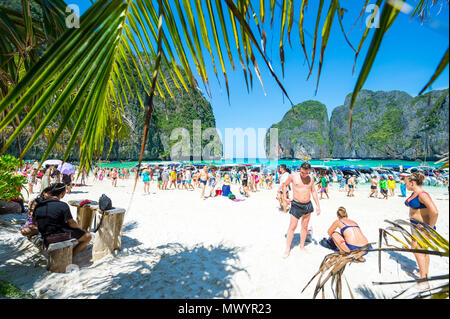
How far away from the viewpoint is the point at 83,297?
7.41ft

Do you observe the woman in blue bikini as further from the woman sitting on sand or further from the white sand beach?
the woman sitting on sand

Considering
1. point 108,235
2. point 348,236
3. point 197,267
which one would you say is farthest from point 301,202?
point 108,235

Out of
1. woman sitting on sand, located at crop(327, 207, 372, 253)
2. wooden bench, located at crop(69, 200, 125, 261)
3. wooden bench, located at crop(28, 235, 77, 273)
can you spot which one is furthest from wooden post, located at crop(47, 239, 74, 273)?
woman sitting on sand, located at crop(327, 207, 372, 253)

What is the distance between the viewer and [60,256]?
2.59 meters

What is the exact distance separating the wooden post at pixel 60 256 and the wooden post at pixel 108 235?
0.46 meters

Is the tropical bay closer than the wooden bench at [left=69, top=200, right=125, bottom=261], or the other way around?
the tropical bay

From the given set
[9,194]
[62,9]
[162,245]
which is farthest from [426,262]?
[9,194]

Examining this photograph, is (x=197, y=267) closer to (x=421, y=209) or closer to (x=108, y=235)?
(x=108, y=235)

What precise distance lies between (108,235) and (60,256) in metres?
0.69

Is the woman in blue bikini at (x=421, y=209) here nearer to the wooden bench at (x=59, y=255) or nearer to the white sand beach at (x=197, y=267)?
the white sand beach at (x=197, y=267)

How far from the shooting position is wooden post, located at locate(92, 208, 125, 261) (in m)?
3.11

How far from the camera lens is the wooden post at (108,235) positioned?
10.2 ft

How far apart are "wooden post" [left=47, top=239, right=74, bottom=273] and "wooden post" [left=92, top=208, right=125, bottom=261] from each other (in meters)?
0.46
